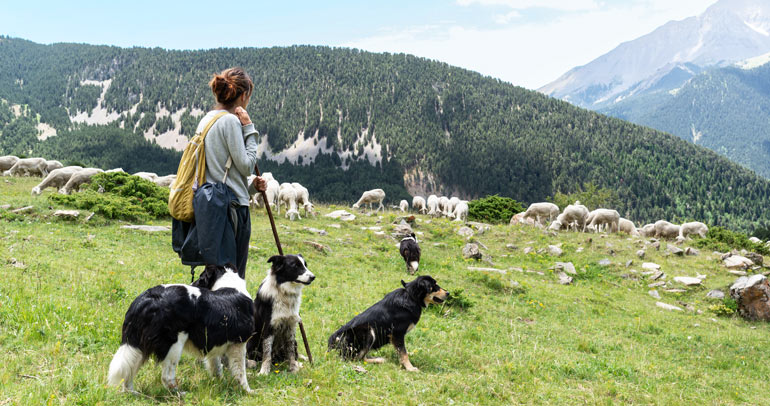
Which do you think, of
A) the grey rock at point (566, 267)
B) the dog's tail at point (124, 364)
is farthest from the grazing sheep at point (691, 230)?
the dog's tail at point (124, 364)

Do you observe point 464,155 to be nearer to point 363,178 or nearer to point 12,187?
point 363,178

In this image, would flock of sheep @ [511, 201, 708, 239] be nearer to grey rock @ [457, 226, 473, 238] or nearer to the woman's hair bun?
grey rock @ [457, 226, 473, 238]

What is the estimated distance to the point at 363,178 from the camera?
508 ft

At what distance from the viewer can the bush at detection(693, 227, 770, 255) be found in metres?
23.2

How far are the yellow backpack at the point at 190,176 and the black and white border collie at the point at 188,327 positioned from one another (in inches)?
25.5

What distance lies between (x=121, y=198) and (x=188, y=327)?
16.2 meters

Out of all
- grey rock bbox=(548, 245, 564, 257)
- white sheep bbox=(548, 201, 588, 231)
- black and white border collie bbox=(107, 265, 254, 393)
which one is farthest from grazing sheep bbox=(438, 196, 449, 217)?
black and white border collie bbox=(107, 265, 254, 393)

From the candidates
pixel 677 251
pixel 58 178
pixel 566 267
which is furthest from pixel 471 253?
pixel 58 178

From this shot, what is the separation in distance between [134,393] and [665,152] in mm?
185946

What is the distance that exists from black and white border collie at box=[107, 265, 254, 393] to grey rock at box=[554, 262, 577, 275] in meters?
16.1

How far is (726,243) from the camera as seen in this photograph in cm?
2455

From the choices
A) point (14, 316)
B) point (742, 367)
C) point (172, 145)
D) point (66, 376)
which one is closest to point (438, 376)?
point (66, 376)

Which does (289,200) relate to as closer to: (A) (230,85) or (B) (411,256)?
(B) (411,256)

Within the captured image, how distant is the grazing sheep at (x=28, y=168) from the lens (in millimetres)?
33562
